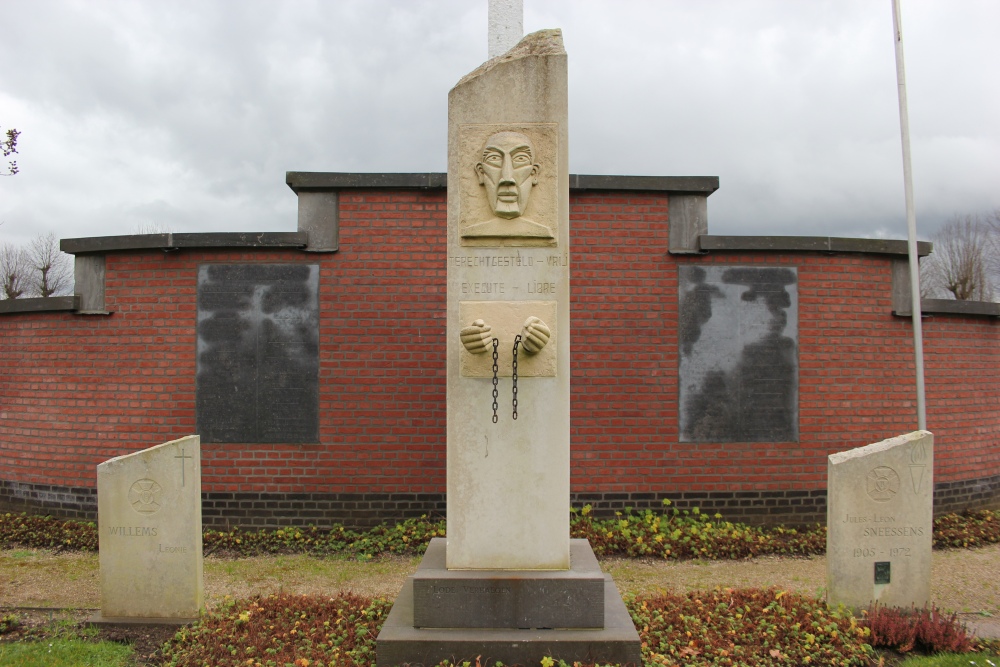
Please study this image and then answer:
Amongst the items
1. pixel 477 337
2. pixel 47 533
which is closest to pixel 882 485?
pixel 477 337

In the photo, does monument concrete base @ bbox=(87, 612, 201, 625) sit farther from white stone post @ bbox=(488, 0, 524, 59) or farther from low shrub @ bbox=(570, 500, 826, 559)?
white stone post @ bbox=(488, 0, 524, 59)

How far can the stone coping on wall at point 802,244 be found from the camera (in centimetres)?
713

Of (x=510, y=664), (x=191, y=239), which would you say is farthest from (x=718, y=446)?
(x=191, y=239)

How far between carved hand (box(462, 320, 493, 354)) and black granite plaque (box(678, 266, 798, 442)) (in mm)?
3970

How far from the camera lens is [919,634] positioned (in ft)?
14.1

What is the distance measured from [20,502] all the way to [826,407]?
8621mm

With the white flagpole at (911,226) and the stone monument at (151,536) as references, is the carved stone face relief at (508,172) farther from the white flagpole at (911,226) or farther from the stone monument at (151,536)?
the white flagpole at (911,226)

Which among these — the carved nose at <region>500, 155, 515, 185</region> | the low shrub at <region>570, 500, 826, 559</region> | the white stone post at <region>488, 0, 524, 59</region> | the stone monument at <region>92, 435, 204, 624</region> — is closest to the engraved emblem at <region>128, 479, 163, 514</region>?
the stone monument at <region>92, 435, 204, 624</region>

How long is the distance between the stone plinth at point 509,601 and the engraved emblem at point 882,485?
2.21 m

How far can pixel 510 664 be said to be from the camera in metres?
3.62

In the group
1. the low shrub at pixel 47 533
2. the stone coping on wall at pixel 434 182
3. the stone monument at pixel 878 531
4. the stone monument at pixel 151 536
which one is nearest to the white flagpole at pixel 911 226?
the stone coping on wall at pixel 434 182

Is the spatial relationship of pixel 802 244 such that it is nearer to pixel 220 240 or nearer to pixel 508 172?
pixel 508 172

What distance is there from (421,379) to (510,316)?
336 cm

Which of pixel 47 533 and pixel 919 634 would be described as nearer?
pixel 919 634
